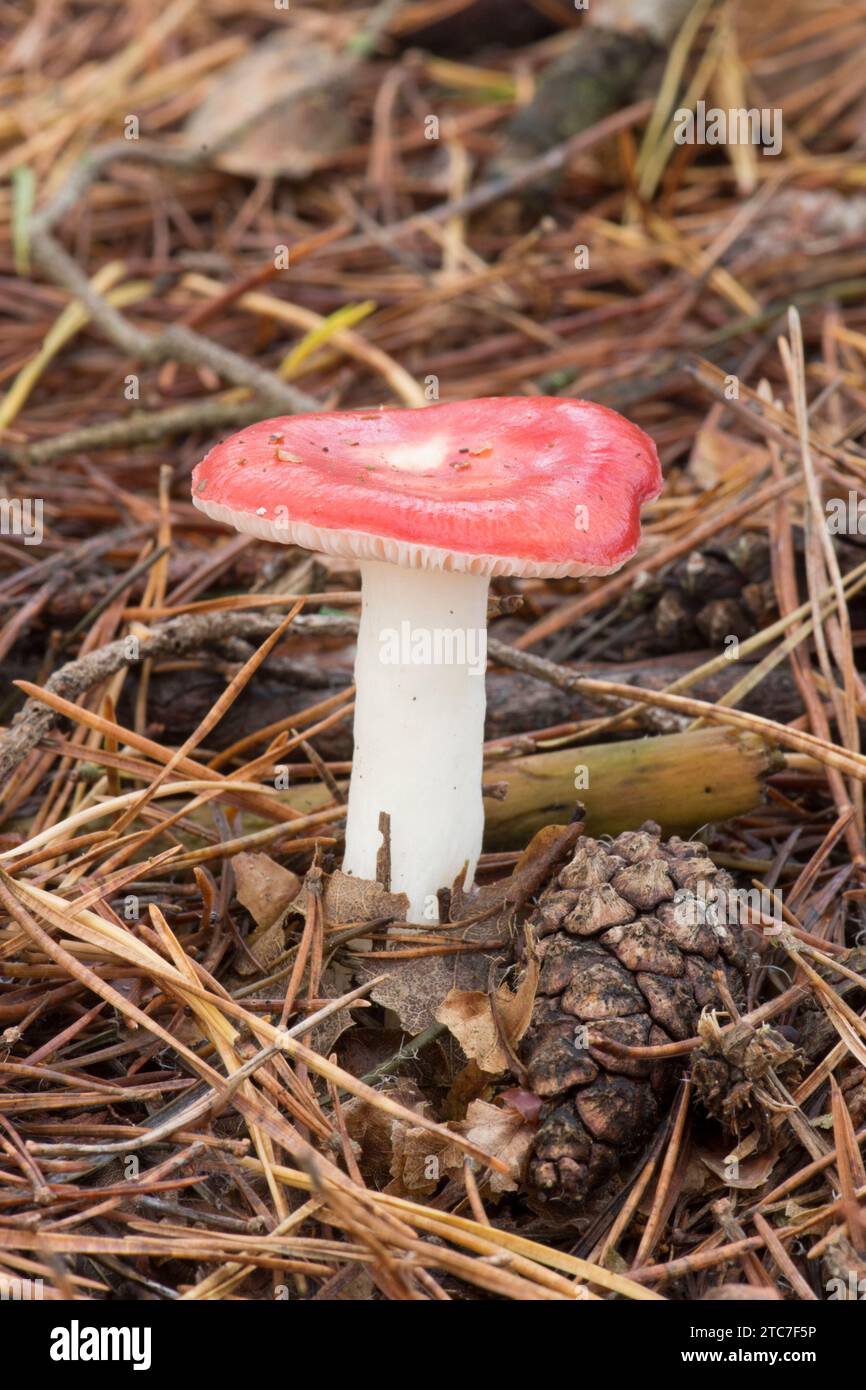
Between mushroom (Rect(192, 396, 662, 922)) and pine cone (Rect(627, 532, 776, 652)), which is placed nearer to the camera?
mushroom (Rect(192, 396, 662, 922))

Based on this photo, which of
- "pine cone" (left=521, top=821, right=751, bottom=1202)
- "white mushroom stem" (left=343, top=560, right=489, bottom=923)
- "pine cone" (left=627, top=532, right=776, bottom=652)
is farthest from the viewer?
Result: "pine cone" (left=627, top=532, right=776, bottom=652)

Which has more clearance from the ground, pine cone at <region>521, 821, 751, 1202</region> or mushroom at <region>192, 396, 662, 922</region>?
mushroom at <region>192, 396, 662, 922</region>

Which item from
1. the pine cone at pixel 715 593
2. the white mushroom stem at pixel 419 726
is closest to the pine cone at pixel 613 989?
the white mushroom stem at pixel 419 726

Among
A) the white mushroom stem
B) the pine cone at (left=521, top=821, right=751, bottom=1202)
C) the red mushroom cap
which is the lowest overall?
the pine cone at (left=521, top=821, right=751, bottom=1202)

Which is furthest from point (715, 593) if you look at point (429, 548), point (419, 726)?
point (429, 548)

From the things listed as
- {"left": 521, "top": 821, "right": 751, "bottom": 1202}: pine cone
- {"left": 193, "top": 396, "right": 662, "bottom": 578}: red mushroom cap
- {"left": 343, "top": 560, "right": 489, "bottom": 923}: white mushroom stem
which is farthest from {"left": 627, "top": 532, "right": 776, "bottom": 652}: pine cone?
{"left": 521, "top": 821, "right": 751, "bottom": 1202}: pine cone

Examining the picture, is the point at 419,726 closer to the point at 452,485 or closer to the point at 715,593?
the point at 452,485

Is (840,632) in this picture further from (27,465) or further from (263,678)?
(27,465)

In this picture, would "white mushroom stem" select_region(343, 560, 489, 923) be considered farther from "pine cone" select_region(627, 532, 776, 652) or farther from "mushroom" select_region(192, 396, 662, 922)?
"pine cone" select_region(627, 532, 776, 652)
